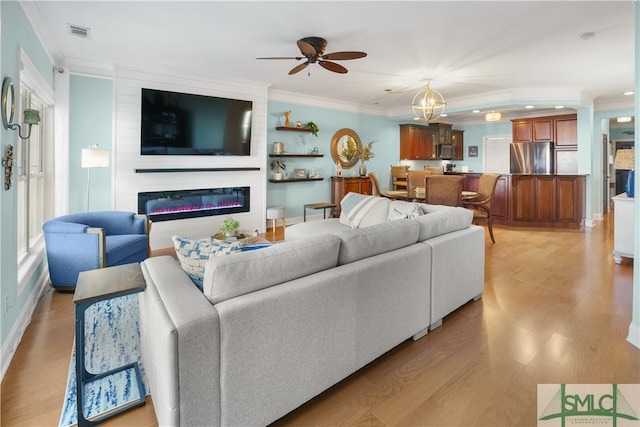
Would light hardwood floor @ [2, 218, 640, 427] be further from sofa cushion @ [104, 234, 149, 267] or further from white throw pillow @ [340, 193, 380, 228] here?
white throw pillow @ [340, 193, 380, 228]

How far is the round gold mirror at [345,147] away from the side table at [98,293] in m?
5.95

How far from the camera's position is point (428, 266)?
8.14 ft

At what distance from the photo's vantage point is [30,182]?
12.3 ft

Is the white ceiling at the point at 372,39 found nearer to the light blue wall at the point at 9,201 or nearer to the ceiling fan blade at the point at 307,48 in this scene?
the ceiling fan blade at the point at 307,48

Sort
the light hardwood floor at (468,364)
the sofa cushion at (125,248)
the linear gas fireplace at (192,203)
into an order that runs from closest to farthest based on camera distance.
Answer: the light hardwood floor at (468,364) → the sofa cushion at (125,248) → the linear gas fireplace at (192,203)

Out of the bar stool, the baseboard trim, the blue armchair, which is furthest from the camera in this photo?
the bar stool

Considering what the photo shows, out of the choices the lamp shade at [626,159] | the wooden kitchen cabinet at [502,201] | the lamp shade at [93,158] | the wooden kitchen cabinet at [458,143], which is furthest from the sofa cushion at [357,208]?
the wooden kitchen cabinet at [458,143]

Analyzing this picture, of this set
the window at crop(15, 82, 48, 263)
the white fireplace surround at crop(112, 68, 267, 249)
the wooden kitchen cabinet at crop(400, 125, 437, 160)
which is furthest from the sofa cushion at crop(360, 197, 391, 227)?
the wooden kitchen cabinet at crop(400, 125, 437, 160)

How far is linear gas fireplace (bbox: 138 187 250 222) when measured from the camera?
5035mm

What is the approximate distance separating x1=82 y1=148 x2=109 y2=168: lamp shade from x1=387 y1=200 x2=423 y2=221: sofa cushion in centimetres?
330

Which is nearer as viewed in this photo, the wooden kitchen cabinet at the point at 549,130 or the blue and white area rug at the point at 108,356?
the blue and white area rug at the point at 108,356

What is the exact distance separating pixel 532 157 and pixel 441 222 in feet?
18.5

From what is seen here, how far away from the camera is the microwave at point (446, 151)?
9.51 meters

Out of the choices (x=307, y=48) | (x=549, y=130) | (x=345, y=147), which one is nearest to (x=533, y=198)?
(x=549, y=130)
